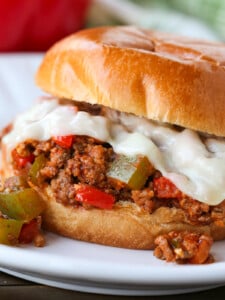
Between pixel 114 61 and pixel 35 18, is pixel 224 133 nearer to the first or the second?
pixel 114 61

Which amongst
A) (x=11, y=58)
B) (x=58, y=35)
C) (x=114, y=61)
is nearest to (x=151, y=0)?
(x=58, y=35)

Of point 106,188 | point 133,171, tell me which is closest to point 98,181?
point 106,188

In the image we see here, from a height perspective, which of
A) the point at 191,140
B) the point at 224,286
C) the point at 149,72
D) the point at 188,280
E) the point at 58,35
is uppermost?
the point at 149,72

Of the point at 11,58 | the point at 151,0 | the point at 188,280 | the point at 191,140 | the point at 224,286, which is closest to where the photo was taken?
the point at 188,280

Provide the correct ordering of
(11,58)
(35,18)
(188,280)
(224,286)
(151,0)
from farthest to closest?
(151,0) < (35,18) < (11,58) < (224,286) < (188,280)

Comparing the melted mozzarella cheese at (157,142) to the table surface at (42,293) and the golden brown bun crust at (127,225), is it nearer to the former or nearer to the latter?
the golden brown bun crust at (127,225)

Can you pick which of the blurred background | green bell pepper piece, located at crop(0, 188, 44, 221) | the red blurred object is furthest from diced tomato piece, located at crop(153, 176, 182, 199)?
the red blurred object

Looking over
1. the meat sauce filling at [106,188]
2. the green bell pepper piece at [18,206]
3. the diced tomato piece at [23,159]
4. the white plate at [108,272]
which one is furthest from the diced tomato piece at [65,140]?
the white plate at [108,272]

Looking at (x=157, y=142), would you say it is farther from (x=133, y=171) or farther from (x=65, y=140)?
(x=65, y=140)
